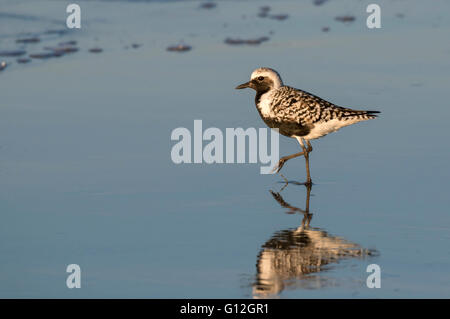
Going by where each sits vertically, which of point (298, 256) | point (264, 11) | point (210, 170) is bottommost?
point (298, 256)

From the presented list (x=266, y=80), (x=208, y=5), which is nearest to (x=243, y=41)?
(x=208, y=5)

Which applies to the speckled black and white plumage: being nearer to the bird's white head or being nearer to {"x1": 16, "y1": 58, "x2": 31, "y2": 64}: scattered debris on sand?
the bird's white head

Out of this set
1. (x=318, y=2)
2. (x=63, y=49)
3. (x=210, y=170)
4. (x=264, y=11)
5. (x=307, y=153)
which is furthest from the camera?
(x=318, y=2)

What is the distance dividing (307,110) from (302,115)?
79 mm

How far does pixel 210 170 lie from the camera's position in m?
9.83

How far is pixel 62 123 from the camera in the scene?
11.3 metres

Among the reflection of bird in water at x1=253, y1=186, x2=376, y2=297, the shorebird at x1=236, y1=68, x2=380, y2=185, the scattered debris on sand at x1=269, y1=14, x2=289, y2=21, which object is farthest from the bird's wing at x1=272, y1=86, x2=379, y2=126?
the scattered debris on sand at x1=269, y1=14, x2=289, y2=21

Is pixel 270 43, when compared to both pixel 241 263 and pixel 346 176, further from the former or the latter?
pixel 241 263

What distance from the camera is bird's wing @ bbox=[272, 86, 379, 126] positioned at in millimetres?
9992

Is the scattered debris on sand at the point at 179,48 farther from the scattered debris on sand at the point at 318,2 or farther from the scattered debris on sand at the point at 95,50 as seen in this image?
the scattered debris on sand at the point at 318,2

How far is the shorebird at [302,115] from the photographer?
32.8 feet

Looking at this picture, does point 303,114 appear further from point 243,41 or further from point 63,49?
point 63,49

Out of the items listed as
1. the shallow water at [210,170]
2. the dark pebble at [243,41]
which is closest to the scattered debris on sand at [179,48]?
the shallow water at [210,170]

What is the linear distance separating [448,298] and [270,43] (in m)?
9.34
